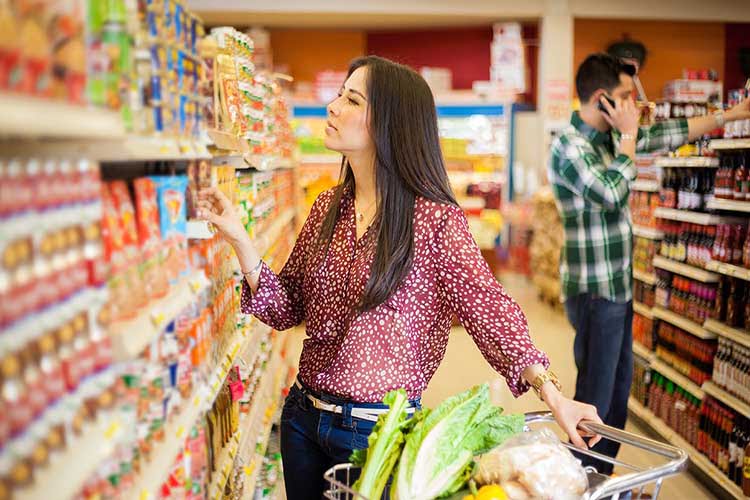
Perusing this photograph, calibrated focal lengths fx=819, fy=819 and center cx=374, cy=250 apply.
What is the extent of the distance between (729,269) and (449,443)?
2.79 m

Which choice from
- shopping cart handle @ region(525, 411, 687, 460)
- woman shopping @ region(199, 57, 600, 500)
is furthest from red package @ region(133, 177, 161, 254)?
shopping cart handle @ region(525, 411, 687, 460)

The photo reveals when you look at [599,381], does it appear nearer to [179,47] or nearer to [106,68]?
[179,47]

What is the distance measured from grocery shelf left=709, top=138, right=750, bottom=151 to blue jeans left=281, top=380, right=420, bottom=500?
8.42 ft

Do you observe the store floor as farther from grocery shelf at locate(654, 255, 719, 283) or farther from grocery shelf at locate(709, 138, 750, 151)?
grocery shelf at locate(709, 138, 750, 151)

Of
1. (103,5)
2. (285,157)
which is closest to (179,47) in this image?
(103,5)

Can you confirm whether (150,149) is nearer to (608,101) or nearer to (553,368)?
(608,101)

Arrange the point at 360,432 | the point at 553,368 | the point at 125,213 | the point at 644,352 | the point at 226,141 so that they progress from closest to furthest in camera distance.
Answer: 1. the point at 125,213
2. the point at 360,432
3. the point at 226,141
4. the point at 644,352
5. the point at 553,368

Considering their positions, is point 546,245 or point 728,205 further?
point 546,245

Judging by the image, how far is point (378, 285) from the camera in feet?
6.98

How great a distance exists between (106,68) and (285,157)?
3810mm

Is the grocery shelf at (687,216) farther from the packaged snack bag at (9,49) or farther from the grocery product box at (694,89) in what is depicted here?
the packaged snack bag at (9,49)

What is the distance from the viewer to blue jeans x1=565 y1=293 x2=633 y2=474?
12.4 ft

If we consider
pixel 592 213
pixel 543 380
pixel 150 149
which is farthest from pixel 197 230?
pixel 592 213

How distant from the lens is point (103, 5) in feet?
4.49
